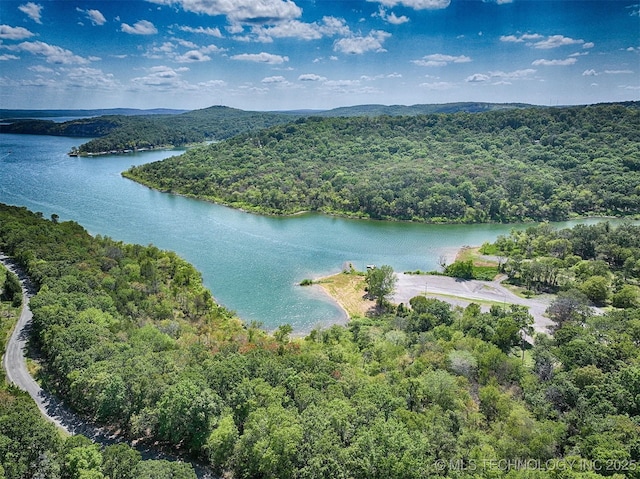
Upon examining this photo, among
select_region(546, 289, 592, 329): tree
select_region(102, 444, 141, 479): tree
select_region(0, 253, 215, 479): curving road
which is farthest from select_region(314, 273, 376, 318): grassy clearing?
select_region(102, 444, 141, 479): tree

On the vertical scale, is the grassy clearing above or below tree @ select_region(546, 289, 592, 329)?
below

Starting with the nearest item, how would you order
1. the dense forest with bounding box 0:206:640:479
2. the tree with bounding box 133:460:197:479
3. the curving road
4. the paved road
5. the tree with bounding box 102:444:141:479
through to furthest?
the tree with bounding box 133:460:197:479
the tree with bounding box 102:444:141:479
the dense forest with bounding box 0:206:640:479
the curving road
the paved road

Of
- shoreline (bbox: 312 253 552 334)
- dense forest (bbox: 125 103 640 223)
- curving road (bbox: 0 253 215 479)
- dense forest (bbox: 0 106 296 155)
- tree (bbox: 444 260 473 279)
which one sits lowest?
shoreline (bbox: 312 253 552 334)

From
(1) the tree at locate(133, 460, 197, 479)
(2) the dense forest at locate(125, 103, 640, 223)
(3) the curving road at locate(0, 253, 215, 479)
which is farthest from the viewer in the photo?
(2) the dense forest at locate(125, 103, 640, 223)

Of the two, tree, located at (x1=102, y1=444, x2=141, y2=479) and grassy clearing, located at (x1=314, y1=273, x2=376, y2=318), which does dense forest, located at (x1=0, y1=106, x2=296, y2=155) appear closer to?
grassy clearing, located at (x1=314, y1=273, x2=376, y2=318)

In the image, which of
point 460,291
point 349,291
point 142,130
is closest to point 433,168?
point 460,291

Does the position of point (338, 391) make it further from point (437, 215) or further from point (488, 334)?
point (437, 215)
